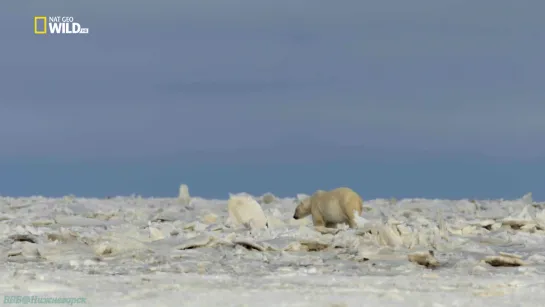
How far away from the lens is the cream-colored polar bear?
10.6 meters

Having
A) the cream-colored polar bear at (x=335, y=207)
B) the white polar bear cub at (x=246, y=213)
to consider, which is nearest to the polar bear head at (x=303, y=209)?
the cream-colored polar bear at (x=335, y=207)

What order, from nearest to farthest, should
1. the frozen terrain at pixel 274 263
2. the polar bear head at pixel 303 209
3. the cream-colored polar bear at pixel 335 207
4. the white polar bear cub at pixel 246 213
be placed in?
the frozen terrain at pixel 274 263 < the white polar bear cub at pixel 246 213 < the cream-colored polar bear at pixel 335 207 < the polar bear head at pixel 303 209

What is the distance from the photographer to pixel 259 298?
4.58m

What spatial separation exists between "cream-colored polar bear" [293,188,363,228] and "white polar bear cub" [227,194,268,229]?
97 centimetres

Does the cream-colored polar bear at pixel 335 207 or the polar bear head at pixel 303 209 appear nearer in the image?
the cream-colored polar bear at pixel 335 207

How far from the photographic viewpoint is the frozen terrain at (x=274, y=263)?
15.4ft

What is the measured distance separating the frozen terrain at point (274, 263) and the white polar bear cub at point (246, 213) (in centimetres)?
16

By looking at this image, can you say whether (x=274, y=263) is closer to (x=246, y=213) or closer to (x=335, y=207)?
(x=246, y=213)

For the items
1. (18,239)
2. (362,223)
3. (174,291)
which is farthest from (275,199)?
(174,291)

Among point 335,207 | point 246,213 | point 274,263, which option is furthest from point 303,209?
point 274,263

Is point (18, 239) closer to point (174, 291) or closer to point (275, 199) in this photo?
point (174, 291)

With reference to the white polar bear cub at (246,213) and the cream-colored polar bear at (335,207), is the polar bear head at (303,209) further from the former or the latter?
the white polar bear cub at (246,213)

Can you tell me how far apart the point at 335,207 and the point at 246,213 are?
1224mm

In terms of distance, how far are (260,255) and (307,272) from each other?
111 cm
